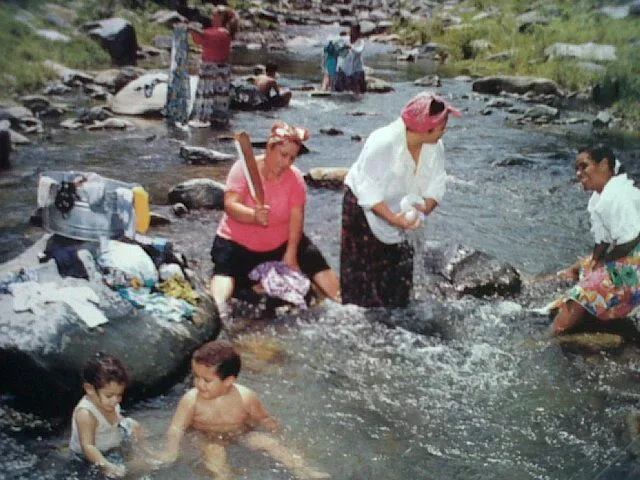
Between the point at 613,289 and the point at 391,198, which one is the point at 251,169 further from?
the point at 613,289

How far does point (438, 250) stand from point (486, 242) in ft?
3.19

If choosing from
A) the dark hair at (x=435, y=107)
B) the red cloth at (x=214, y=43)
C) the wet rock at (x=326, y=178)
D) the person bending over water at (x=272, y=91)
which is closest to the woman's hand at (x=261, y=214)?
the dark hair at (x=435, y=107)

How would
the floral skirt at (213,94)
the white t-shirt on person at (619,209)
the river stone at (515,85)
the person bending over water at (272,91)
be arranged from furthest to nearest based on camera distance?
the river stone at (515,85), the person bending over water at (272,91), the floral skirt at (213,94), the white t-shirt on person at (619,209)

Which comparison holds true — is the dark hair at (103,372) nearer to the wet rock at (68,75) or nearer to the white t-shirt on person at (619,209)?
the white t-shirt on person at (619,209)

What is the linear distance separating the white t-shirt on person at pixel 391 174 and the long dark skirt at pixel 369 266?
6 centimetres

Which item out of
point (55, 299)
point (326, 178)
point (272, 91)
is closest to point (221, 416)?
point (55, 299)

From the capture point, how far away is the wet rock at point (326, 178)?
7.92m

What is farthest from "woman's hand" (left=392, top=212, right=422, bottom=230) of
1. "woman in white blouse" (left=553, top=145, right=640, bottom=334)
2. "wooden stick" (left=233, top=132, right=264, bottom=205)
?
"woman in white blouse" (left=553, top=145, right=640, bottom=334)

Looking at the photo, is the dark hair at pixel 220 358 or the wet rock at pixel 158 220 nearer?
the dark hair at pixel 220 358

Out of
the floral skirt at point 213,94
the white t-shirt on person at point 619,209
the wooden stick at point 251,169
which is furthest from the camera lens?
the floral skirt at point 213,94

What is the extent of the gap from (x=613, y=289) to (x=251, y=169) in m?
2.16

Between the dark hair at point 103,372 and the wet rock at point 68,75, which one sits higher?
the wet rock at point 68,75

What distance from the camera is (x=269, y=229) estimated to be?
16.3ft

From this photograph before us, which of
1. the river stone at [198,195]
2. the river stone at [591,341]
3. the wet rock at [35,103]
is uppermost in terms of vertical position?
the wet rock at [35,103]
